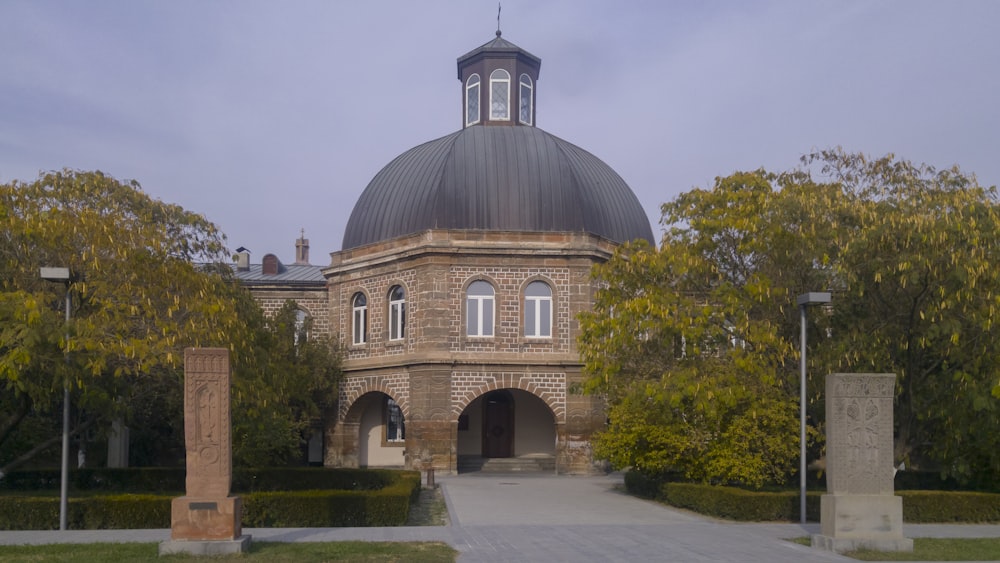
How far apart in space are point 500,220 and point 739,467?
14.0 m

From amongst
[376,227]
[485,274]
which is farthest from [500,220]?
[376,227]

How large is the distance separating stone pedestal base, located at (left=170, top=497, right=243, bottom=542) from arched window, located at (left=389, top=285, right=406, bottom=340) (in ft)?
63.3

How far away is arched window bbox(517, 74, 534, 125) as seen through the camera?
3853 centimetres

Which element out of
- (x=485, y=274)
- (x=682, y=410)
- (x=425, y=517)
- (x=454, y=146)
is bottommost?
(x=425, y=517)

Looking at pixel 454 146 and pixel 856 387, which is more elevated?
pixel 454 146

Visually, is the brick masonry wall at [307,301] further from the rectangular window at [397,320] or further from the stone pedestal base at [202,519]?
the stone pedestal base at [202,519]

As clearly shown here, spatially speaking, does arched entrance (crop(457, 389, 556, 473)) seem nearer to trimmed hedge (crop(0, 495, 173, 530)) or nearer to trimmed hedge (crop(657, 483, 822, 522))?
trimmed hedge (crop(657, 483, 822, 522))

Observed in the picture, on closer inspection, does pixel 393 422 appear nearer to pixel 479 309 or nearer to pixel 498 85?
pixel 479 309

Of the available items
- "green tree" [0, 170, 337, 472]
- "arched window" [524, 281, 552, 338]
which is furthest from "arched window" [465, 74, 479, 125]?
"green tree" [0, 170, 337, 472]

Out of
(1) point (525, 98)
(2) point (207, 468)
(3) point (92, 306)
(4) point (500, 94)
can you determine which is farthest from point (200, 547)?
(1) point (525, 98)

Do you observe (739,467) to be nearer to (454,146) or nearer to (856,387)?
(856,387)

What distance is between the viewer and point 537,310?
32.8 metres

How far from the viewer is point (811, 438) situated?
23.8 m

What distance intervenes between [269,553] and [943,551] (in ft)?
33.2
